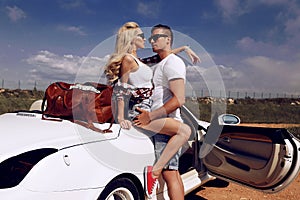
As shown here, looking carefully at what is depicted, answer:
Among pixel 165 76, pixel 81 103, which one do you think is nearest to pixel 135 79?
pixel 165 76

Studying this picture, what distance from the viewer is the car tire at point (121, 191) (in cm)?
250

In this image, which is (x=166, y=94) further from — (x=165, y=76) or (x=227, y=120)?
(x=227, y=120)

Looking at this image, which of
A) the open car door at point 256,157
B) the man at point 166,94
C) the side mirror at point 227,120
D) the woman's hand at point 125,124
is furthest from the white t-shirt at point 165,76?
the side mirror at point 227,120

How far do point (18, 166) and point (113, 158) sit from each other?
0.73 meters

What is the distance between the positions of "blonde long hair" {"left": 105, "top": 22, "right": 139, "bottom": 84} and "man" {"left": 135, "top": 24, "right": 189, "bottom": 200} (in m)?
0.22

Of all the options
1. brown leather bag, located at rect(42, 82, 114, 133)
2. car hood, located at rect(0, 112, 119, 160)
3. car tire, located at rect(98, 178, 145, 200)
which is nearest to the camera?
car hood, located at rect(0, 112, 119, 160)

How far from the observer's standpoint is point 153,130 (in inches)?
117

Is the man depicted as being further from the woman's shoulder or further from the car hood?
the car hood

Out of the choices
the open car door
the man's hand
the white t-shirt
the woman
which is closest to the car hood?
the man's hand

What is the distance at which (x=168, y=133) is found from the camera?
2.97 m

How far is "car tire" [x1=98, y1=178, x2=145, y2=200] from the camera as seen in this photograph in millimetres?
2504

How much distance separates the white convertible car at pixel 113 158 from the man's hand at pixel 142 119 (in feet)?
0.33

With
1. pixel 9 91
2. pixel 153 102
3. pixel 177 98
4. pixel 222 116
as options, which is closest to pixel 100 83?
pixel 153 102

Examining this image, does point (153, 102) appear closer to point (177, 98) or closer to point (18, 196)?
point (177, 98)
